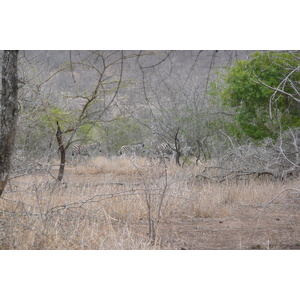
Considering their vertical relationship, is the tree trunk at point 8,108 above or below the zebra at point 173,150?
above

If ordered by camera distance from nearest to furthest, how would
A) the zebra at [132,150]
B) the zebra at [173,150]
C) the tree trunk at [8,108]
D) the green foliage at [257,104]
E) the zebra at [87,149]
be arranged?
the tree trunk at [8,108], the green foliage at [257,104], the zebra at [132,150], the zebra at [173,150], the zebra at [87,149]

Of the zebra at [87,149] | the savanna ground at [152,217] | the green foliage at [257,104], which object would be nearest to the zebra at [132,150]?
the zebra at [87,149]

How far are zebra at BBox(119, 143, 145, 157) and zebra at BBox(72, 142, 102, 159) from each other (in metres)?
0.65

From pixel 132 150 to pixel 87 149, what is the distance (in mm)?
1244

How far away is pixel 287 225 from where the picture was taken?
5.32 metres

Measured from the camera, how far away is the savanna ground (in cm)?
400

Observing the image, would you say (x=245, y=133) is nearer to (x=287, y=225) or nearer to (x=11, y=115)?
(x=287, y=225)

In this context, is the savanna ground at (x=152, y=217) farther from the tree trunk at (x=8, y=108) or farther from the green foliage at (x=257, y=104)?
the green foliage at (x=257, y=104)

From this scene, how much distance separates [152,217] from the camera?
5188 mm

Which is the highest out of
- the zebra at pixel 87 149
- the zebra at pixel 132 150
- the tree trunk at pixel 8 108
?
the tree trunk at pixel 8 108

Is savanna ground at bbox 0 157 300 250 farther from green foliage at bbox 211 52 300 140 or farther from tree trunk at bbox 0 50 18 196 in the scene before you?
green foliage at bbox 211 52 300 140

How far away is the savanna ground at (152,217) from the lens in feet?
13.1

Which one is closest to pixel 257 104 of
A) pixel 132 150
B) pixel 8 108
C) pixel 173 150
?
pixel 173 150

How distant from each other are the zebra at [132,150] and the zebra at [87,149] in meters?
0.65
